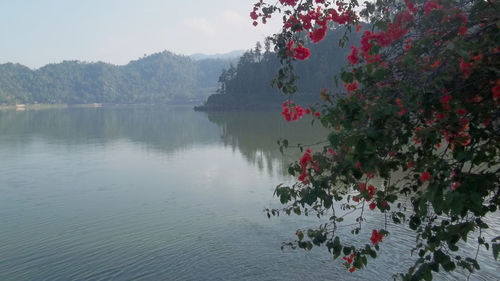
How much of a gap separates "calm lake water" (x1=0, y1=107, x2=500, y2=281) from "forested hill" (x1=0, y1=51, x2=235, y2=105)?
110 meters

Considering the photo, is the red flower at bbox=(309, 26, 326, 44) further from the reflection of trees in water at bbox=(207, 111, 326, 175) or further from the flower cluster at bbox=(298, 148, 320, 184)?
the reflection of trees in water at bbox=(207, 111, 326, 175)

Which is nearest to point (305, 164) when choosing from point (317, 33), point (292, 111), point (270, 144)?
point (292, 111)

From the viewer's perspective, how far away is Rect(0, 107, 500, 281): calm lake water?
6.97 meters

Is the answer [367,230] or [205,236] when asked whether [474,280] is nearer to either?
[367,230]

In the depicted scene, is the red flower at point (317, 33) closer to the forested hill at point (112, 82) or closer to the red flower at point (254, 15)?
the red flower at point (254, 15)

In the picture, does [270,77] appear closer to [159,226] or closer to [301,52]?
[159,226]

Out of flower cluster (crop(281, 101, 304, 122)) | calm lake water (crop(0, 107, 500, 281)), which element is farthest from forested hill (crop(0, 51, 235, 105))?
flower cluster (crop(281, 101, 304, 122))

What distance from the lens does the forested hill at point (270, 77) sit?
2343 inches

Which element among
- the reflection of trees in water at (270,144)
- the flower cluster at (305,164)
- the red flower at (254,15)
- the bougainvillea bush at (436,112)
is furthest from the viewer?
the reflection of trees in water at (270,144)

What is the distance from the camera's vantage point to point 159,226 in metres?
9.26

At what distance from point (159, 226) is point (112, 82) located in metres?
159

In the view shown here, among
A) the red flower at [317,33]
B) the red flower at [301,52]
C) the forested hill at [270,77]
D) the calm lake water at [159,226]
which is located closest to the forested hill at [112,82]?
the forested hill at [270,77]

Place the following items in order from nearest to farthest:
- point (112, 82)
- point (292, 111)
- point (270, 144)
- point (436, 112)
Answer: point (436, 112)
point (292, 111)
point (270, 144)
point (112, 82)

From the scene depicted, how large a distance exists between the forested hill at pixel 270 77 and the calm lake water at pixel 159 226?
1658 inches
